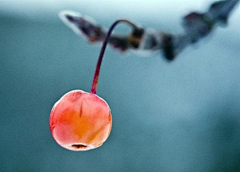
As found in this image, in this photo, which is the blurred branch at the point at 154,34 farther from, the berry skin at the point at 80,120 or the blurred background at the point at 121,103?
the blurred background at the point at 121,103

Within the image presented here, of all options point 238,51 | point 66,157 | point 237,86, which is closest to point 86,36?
point 66,157

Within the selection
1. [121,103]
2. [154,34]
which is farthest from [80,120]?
[121,103]

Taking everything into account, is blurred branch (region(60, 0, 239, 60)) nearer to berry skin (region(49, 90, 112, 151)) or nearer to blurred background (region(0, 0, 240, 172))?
berry skin (region(49, 90, 112, 151))

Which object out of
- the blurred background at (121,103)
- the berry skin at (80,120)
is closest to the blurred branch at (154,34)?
the berry skin at (80,120)

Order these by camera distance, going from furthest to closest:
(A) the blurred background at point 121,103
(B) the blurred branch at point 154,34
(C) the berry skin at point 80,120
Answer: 1. (A) the blurred background at point 121,103
2. (B) the blurred branch at point 154,34
3. (C) the berry skin at point 80,120

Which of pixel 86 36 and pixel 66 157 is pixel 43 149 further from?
pixel 86 36

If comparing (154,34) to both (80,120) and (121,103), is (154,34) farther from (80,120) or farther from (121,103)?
(121,103)
